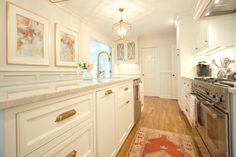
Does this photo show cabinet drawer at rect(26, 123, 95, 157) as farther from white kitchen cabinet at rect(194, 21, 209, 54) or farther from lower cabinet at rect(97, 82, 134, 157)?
white kitchen cabinet at rect(194, 21, 209, 54)

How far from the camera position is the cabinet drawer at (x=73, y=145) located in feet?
2.09

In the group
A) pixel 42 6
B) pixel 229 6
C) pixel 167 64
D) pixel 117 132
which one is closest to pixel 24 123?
pixel 117 132

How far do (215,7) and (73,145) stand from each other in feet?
7.42

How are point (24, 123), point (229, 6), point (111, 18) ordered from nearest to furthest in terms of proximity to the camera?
point (24, 123) → point (229, 6) → point (111, 18)

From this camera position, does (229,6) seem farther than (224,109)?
Yes

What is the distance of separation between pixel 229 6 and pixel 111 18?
286 cm

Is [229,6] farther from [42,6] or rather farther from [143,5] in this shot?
[42,6]

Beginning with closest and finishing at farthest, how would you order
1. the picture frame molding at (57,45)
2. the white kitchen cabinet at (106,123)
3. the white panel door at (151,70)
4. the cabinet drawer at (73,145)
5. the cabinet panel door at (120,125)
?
the cabinet drawer at (73,145), the white kitchen cabinet at (106,123), the cabinet panel door at (120,125), the picture frame molding at (57,45), the white panel door at (151,70)

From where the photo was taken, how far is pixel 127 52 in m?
5.92

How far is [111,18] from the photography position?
153 inches

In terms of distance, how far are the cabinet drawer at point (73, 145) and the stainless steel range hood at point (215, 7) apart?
6.58 feet

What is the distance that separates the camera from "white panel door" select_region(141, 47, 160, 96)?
18.5 feet

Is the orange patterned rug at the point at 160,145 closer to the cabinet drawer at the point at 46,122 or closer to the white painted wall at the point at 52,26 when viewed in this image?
the cabinet drawer at the point at 46,122

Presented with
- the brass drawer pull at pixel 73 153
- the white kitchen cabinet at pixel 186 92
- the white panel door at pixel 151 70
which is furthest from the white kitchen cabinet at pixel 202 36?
the white panel door at pixel 151 70
